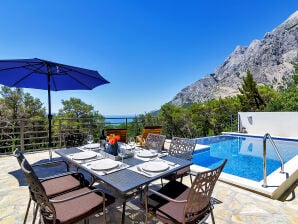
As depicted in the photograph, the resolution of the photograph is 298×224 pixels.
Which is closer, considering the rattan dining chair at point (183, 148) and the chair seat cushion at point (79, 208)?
the chair seat cushion at point (79, 208)

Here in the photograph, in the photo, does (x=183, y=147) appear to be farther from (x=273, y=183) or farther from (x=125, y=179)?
(x=273, y=183)

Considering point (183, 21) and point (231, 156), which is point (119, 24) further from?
point (231, 156)

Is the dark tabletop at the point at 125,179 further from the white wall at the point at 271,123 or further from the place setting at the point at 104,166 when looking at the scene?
the white wall at the point at 271,123

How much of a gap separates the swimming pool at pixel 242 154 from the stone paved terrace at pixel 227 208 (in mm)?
1900

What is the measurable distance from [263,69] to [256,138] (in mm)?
45003

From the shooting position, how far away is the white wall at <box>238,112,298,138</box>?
9719mm

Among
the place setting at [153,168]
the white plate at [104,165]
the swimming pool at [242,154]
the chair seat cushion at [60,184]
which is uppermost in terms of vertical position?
the white plate at [104,165]

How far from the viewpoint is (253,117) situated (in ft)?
35.5

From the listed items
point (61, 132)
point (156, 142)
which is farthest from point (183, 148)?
point (61, 132)

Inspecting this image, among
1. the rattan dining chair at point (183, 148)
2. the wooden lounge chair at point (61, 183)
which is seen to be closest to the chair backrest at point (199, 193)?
the rattan dining chair at point (183, 148)

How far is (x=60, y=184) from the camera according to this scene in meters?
2.41

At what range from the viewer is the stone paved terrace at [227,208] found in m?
2.38

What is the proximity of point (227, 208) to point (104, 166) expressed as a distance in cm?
187

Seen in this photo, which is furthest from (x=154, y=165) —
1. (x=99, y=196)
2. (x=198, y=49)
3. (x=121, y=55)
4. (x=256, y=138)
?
(x=198, y=49)
